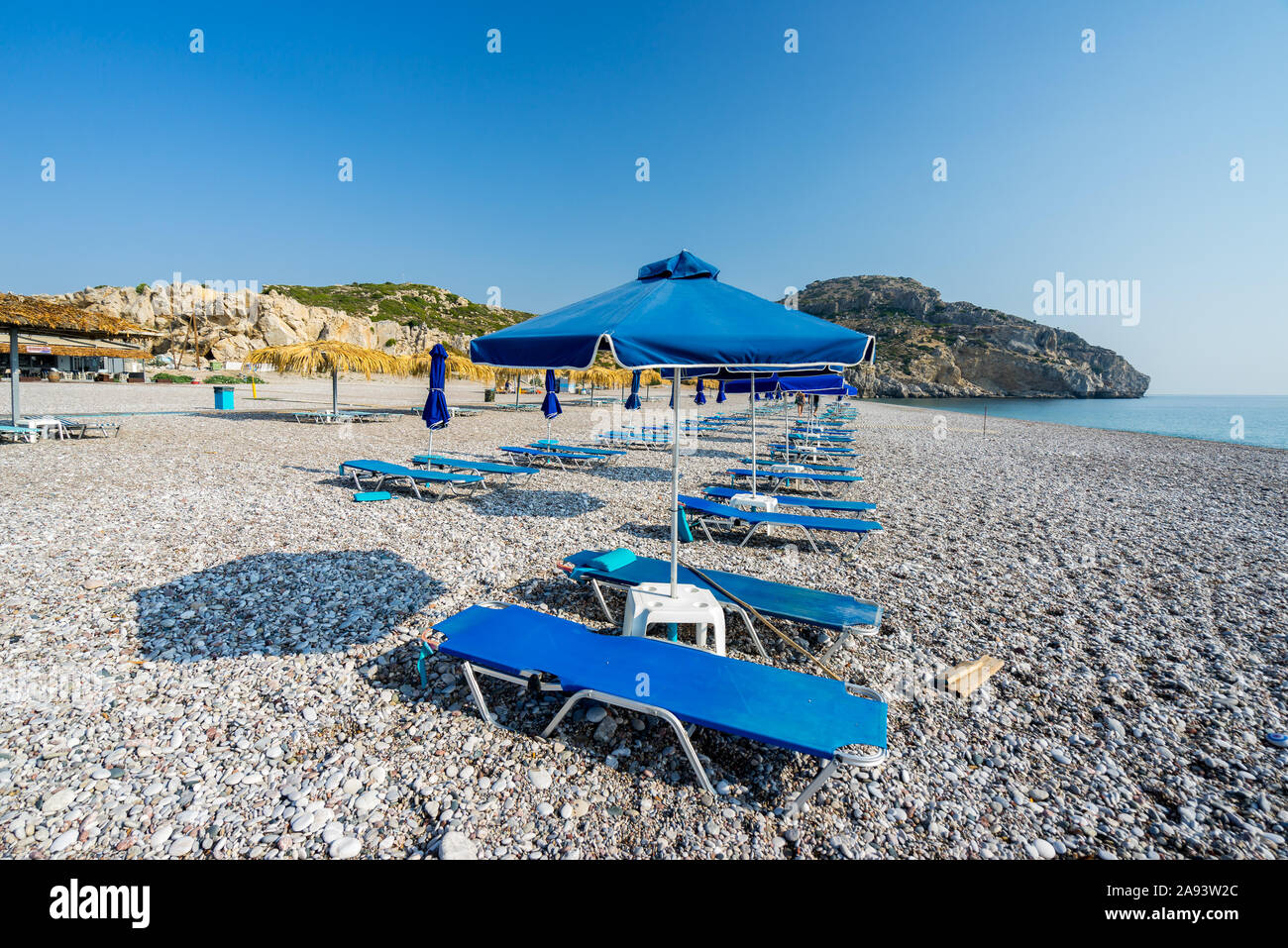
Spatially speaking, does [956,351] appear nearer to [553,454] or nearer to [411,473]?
[553,454]

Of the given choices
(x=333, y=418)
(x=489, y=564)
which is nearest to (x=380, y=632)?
(x=489, y=564)

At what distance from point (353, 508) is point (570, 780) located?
21.1 feet

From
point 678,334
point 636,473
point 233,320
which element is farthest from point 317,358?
point 233,320

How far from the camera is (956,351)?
106562mm

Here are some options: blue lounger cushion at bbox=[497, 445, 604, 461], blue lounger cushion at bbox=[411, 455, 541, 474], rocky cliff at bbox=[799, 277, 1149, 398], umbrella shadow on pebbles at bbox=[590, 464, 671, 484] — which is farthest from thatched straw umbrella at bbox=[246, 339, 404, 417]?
rocky cliff at bbox=[799, 277, 1149, 398]

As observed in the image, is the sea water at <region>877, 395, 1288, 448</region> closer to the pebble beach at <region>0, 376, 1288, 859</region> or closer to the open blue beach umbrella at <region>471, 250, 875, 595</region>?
the pebble beach at <region>0, 376, 1288, 859</region>

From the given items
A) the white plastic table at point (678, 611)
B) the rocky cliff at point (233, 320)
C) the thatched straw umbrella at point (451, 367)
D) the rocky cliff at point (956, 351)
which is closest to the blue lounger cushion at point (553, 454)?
the white plastic table at point (678, 611)

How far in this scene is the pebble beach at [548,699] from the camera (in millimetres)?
2545

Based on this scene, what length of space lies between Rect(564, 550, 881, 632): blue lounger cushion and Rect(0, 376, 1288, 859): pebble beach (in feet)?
1.04

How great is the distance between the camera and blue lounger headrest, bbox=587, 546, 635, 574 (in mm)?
4941

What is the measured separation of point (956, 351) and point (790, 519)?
11717 cm

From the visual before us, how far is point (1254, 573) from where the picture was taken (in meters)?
6.32

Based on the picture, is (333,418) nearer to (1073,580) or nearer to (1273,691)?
(1073,580)

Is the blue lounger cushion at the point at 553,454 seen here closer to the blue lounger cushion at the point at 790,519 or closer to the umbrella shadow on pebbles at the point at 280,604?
the blue lounger cushion at the point at 790,519
